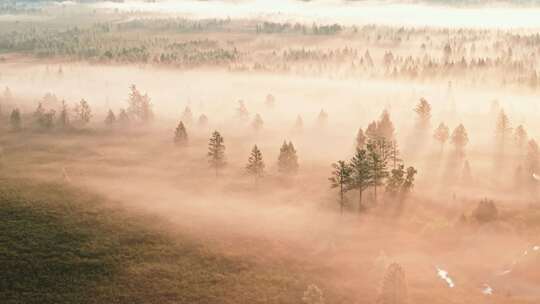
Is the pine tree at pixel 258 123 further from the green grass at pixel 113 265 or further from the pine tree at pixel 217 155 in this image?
the green grass at pixel 113 265

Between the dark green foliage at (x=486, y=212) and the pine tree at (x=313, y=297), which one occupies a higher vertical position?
the dark green foliage at (x=486, y=212)

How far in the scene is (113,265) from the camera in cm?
9256

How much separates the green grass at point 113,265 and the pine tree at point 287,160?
41.1 meters

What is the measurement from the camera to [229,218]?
115 metres

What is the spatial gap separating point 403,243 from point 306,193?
109 feet

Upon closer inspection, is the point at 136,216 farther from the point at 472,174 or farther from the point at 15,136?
the point at 15,136

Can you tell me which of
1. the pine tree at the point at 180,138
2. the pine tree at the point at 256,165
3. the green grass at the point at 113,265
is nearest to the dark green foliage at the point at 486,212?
the green grass at the point at 113,265

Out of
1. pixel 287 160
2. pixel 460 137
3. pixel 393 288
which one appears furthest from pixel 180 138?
pixel 393 288

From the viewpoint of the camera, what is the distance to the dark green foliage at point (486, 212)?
112 m

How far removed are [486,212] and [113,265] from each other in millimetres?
76721

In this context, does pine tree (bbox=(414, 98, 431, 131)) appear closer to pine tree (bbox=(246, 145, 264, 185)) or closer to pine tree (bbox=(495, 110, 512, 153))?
pine tree (bbox=(495, 110, 512, 153))

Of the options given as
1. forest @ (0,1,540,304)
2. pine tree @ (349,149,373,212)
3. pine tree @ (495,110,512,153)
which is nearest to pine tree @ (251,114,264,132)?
forest @ (0,1,540,304)

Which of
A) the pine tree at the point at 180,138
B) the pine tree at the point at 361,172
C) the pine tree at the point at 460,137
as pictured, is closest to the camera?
the pine tree at the point at 361,172

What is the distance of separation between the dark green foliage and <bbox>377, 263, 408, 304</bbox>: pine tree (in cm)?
4045
